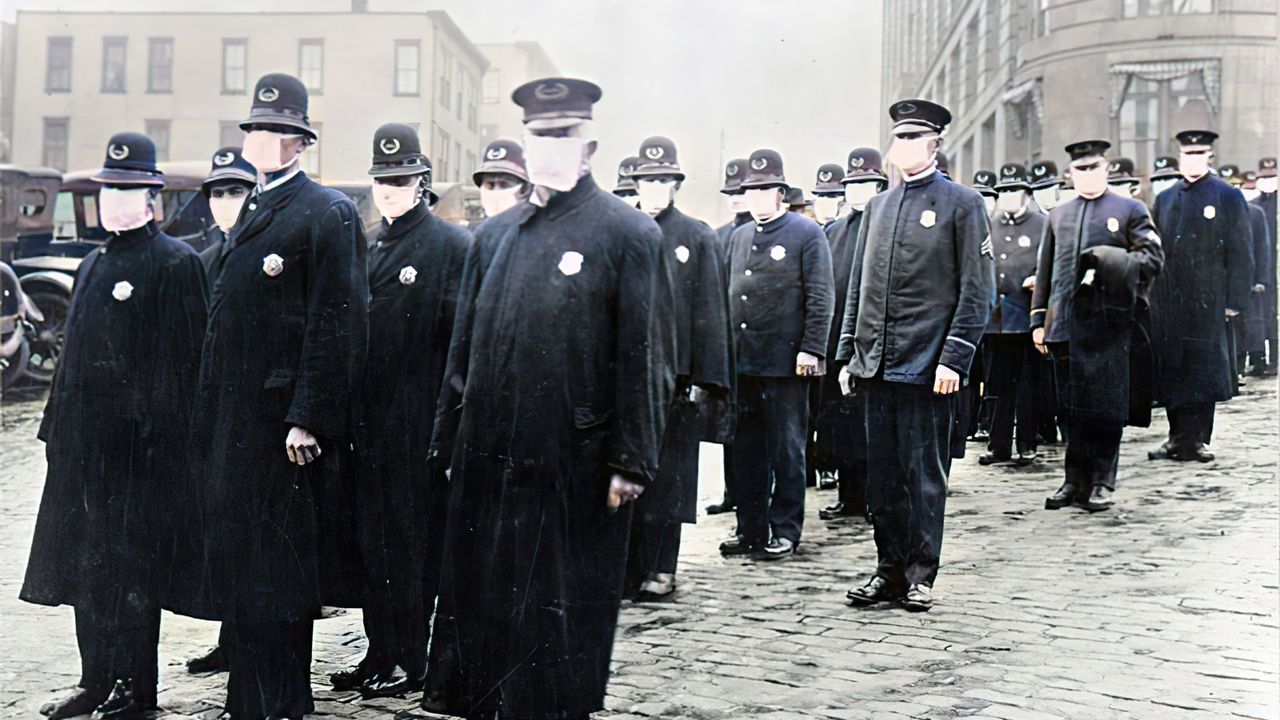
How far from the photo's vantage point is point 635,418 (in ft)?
11.3

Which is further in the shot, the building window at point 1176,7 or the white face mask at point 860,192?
the white face mask at point 860,192

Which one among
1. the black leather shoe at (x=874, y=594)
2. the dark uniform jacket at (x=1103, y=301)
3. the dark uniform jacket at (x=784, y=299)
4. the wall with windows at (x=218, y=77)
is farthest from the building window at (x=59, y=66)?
the dark uniform jacket at (x=1103, y=301)

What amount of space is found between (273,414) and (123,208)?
37.4 inches

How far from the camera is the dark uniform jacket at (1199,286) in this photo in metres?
6.24

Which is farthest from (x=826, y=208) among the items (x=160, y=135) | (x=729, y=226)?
(x=160, y=135)

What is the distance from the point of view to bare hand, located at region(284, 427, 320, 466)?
3.72 metres

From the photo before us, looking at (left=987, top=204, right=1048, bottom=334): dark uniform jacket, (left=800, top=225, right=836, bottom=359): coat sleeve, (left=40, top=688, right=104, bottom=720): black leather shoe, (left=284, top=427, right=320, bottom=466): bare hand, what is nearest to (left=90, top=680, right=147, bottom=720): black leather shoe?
(left=40, top=688, right=104, bottom=720): black leather shoe

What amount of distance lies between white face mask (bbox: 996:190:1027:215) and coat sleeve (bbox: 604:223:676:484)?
15.8 feet

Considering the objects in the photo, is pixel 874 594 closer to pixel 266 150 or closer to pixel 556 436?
pixel 556 436

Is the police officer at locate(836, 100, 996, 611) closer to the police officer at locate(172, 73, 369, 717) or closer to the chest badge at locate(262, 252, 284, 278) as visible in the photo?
the police officer at locate(172, 73, 369, 717)

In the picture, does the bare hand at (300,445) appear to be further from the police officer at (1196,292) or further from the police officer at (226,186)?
the police officer at (1196,292)

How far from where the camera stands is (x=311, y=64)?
4457 mm

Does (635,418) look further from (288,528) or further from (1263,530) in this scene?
(1263,530)

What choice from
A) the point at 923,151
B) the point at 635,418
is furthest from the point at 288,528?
the point at 923,151
